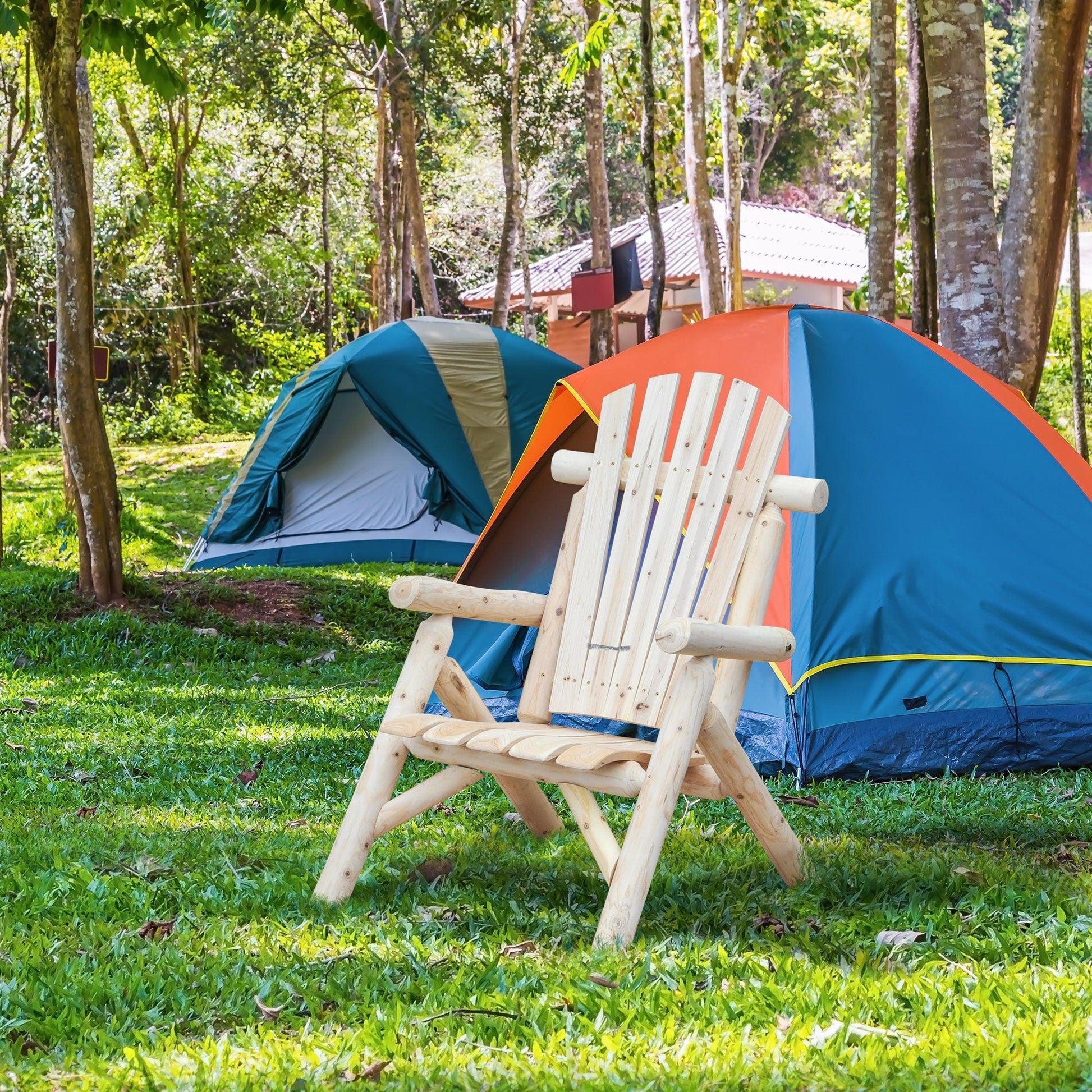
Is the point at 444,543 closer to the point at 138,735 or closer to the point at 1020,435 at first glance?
the point at 138,735

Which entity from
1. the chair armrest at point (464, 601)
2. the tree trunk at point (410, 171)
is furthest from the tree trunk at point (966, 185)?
the tree trunk at point (410, 171)

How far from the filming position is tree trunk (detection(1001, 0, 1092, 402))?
20.2ft

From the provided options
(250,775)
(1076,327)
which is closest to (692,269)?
(1076,327)

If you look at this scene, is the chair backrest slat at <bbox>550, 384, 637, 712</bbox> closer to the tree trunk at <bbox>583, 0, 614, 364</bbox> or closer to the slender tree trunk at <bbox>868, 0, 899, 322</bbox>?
the slender tree trunk at <bbox>868, 0, 899, 322</bbox>

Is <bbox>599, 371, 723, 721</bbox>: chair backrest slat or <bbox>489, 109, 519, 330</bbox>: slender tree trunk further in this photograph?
<bbox>489, 109, 519, 330</bbox>: slender tree trunk

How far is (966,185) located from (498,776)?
A: 13.4 feet

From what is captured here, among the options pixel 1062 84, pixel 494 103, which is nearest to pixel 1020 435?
pixel 1062 84

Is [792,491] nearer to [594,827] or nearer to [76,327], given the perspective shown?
[594,827]

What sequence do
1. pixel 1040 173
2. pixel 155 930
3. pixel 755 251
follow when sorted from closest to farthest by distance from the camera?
pixel 155 930 → pixel 1040 173 → pixel 755 251

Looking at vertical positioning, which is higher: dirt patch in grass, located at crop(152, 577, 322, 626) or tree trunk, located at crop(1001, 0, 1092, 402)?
tree trunk, located at crop(1001, 0, 1092, 402)

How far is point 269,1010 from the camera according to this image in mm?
2398

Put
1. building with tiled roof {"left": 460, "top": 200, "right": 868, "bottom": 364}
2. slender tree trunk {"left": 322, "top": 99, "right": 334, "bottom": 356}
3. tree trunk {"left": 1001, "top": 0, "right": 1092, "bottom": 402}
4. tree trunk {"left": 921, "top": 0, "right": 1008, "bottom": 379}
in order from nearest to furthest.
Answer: tree trunk {"left": 921, "top": 0, "right": 1008, "bottom": 379}, tree trunk {"left": 1001, "top": 0, "right": 1092, "bottom": 402}, slender tree trunk {"left": 322, "top": 99, "right": 334, "bottom": 356}, building with tiled roof {"left": 460, "top": 200, "right": 868, "bottom": 364}

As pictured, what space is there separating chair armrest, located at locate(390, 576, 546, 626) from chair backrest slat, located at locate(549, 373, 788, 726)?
0.11m

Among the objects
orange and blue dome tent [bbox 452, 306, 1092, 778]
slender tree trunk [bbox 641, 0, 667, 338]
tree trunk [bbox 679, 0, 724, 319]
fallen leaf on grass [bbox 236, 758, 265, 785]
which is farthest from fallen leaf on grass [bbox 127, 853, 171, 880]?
tree trunk [bbox 679, 0, 724, 319]
